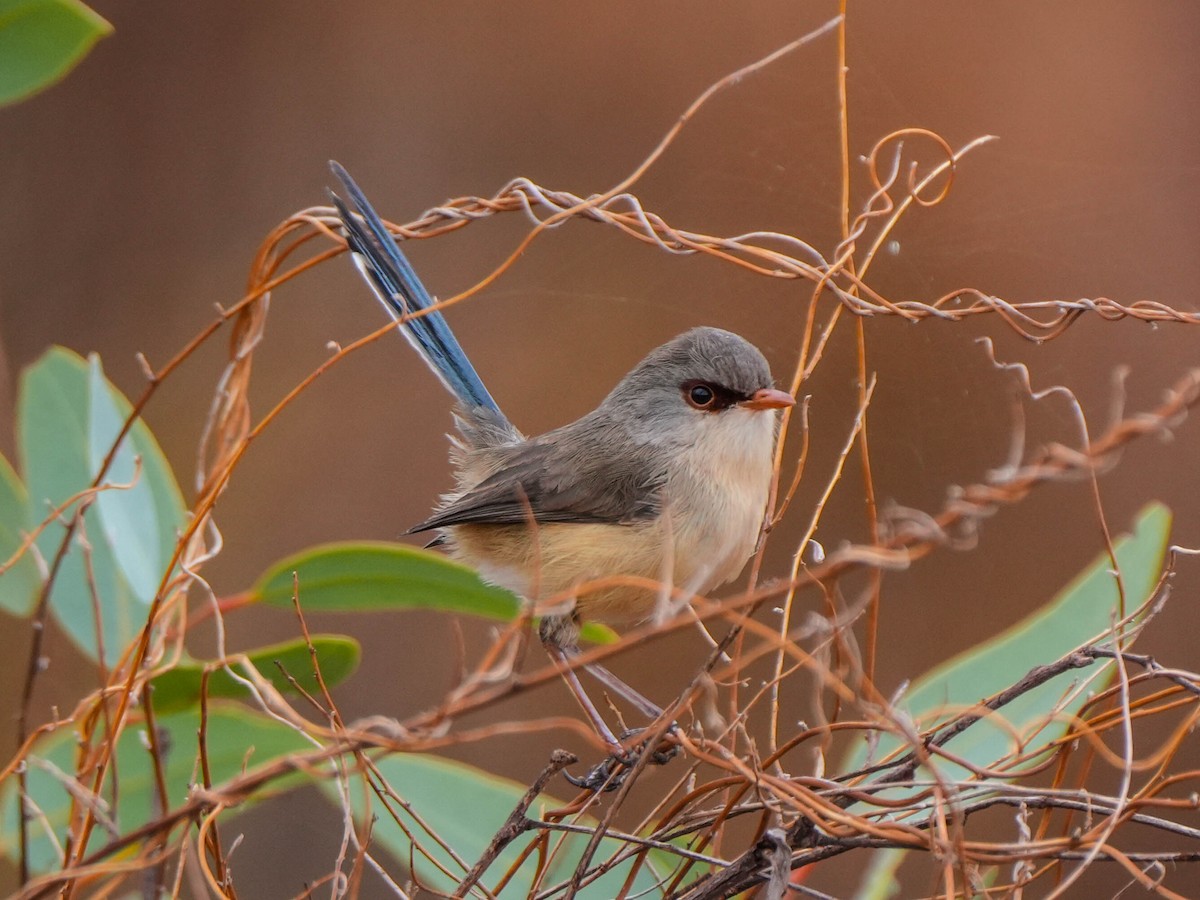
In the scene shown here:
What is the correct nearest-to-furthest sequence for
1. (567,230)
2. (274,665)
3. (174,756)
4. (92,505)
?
(274,665) < (174,756) < (92,505) < (567,230)

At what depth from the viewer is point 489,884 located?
6.34ft

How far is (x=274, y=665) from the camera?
190 cm

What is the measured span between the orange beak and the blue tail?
68 centimetres

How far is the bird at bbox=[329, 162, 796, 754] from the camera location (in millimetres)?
2359

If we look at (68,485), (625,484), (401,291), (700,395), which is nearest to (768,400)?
(700,395)

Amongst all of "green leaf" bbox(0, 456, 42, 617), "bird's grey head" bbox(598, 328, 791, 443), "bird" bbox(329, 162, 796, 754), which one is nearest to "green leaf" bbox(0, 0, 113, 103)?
"bird" bbox(329, 162, 796, 754)

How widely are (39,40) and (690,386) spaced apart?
4.62 ft

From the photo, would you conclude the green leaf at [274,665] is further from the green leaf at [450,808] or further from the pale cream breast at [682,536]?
the pale cream breast at [682,536]

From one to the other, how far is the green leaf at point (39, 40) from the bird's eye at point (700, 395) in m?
1.34

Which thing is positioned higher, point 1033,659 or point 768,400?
point 768,400

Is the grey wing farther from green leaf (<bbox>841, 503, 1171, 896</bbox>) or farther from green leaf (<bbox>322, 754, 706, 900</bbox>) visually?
green leaf (<bbox>841, 503, 1171, 896</bbox>)

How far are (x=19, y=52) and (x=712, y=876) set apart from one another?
158 centimetres

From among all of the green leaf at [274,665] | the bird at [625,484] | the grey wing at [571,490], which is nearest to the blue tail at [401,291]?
the bird at [625,484]

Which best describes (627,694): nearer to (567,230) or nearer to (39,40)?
(39,40)
